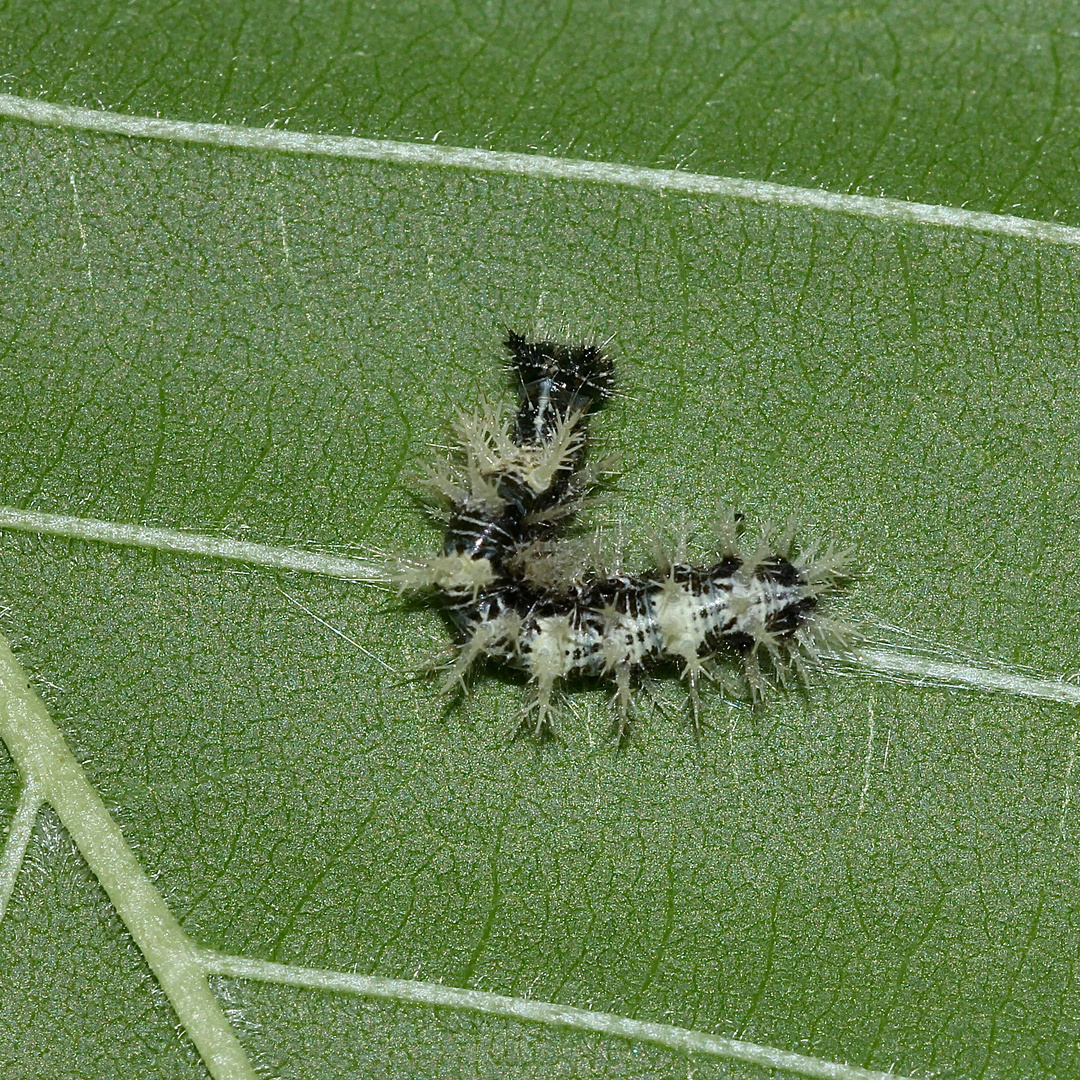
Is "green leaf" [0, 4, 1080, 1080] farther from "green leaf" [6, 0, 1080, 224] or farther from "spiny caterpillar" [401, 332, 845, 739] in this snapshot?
"spiny caterpillar" [401, 332, 845, 739]

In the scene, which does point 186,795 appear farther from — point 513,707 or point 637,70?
point 637,70

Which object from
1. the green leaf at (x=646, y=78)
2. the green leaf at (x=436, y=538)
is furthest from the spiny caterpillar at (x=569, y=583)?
the green leaf at (x=646, y=78)

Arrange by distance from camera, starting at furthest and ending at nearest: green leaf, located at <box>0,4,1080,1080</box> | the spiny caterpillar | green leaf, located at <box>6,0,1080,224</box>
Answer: green leaf, located at <box>6,0,1080,224</box> < the spiny caterpillar < green leaf, located at <box>0,4,1080,1080</box>

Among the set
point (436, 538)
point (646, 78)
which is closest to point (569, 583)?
point (436, 538)

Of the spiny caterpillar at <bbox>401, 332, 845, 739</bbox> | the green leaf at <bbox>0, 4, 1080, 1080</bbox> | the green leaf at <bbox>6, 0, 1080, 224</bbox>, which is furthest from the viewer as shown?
the green leaf at <bbox>6, 0, 1080, 224</bbox>

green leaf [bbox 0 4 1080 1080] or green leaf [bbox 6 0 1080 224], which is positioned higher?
green leaf [bbox 6 0 1080 224]

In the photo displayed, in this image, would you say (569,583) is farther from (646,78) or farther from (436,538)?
(646,78)

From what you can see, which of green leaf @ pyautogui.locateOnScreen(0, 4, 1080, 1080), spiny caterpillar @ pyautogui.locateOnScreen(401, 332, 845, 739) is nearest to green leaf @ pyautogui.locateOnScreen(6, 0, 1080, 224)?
green leaf @ pyautogui.locateOnScreen(0, 4, 1080, 1080)

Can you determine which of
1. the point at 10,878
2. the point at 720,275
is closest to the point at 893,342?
the point at 720,275
